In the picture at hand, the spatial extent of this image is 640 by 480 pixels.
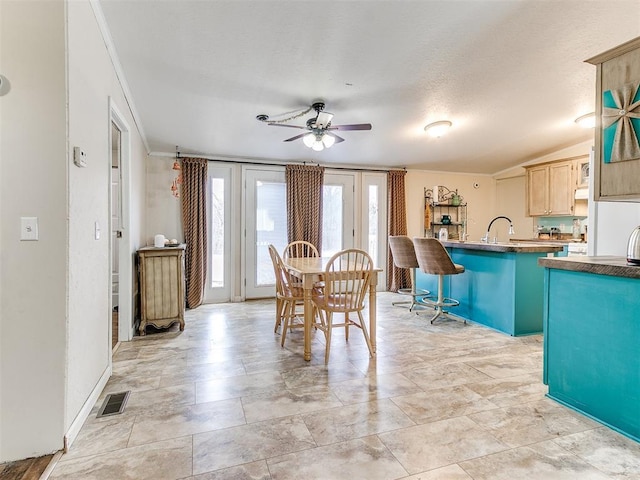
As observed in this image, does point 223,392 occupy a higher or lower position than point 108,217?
lower

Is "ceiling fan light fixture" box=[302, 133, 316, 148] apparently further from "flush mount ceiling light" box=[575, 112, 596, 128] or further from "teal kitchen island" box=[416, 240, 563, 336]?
"flush mount ceiling light" box=[575, 112, 596, 128]

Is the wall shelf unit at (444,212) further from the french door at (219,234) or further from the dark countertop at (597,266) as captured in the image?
the dark countertop at (597,266)

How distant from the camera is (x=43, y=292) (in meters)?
1.62

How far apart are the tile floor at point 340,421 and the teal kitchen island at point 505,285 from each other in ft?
1.63

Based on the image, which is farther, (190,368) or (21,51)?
(190,368)

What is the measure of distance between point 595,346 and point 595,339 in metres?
0.04

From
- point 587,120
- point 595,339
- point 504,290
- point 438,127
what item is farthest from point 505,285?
point 587,120

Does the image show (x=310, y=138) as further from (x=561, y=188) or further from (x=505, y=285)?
(x=561, y=188)

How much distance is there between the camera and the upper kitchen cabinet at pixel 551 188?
5285mm

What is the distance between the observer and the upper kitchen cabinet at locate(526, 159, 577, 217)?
529 centimetres

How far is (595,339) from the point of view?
1946 mm

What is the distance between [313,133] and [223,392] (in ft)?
8.10

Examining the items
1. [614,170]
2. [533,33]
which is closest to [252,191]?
[533,33]

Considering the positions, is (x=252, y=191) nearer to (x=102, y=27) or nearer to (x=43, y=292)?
(x=102, y=27)
